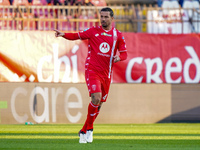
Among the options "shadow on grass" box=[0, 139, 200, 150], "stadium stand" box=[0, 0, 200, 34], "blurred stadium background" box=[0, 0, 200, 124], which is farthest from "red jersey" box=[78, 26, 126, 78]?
"stadium stand" box=[0, 0, 200, 34]

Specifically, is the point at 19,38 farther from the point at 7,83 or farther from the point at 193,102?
the point at 193,102

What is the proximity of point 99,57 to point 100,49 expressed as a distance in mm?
136

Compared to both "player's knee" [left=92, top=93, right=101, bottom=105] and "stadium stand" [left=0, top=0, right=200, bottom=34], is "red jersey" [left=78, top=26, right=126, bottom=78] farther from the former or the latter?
"stadium stand" [left=0, top=0, right=200, bottom=34]

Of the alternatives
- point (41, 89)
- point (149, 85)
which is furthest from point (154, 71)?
point (41, 89)

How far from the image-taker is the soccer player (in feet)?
29.9

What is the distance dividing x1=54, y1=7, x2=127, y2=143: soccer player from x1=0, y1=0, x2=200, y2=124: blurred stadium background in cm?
657

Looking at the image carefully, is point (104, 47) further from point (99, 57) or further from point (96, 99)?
point (96, 99)

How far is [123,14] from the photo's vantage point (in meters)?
17.9

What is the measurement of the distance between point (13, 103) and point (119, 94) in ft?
9.81

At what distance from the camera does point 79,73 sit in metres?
16.4

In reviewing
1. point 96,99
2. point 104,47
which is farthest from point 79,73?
point 96,99

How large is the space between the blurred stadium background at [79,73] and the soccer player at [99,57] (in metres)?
6.57

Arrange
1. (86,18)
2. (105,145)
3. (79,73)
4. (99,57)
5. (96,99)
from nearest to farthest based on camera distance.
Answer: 1. (105,145)
2. (96,99)
3. (99,57)
4. (79,73)
5. (86,18)

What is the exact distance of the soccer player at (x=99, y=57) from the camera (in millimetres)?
9109
